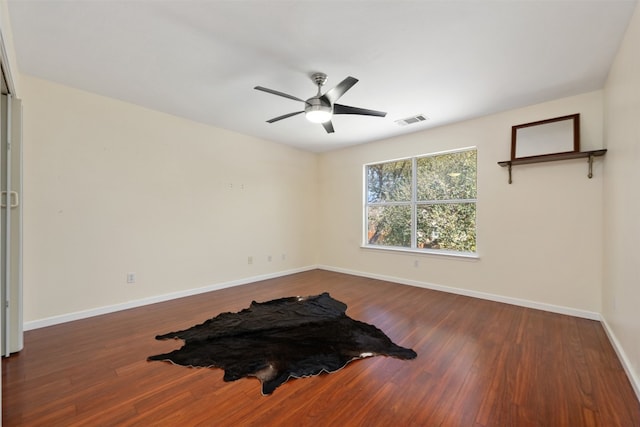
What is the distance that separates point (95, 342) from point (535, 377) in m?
3.62

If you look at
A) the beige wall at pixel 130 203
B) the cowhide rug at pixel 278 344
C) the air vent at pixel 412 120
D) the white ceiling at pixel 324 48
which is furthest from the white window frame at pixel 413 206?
the cowhide rug at pixel 278 344

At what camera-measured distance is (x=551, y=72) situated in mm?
2648

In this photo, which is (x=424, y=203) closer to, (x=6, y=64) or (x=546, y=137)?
(x=546, y=137)

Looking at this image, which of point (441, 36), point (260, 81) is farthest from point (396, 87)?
point (260, 81)

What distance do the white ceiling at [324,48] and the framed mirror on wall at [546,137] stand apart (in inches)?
12.2

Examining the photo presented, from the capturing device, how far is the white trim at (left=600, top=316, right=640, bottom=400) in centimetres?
177

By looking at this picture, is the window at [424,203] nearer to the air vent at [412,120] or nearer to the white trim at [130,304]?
the air vent at [412,120]

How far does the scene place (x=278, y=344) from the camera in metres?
2.43

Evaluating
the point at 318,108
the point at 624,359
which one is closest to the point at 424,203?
the point at 318,108

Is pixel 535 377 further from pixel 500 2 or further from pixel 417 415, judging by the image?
pixel 500 2

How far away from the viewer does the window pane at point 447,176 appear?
404 centimetres

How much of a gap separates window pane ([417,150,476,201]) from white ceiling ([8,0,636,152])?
3.06 ft

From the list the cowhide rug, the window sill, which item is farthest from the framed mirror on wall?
the cowhide rug

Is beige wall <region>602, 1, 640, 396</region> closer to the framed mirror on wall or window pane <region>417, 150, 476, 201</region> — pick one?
the framed mirror on wall
